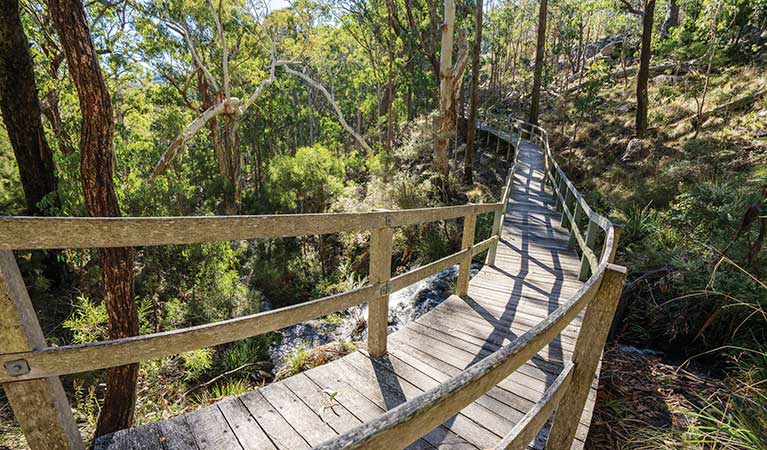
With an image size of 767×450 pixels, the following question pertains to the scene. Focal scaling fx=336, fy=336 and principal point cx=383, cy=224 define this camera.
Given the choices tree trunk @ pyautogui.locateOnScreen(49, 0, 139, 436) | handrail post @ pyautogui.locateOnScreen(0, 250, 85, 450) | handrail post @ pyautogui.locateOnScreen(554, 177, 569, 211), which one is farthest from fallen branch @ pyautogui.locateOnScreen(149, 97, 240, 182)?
handrail post @ pyautogui.locateOnScreen(554, 177, 569, 211)

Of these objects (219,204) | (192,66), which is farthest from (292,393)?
(192,66)

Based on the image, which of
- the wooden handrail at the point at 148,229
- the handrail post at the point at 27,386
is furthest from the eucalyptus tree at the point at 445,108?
the handrail post at the point at 27,386

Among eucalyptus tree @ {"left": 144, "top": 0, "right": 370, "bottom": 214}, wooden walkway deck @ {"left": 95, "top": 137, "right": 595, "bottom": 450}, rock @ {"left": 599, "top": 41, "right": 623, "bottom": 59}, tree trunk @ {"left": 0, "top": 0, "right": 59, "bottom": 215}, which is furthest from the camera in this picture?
rock @ {"left": 599, "top": 41, "right": 623, "bottom": 59}

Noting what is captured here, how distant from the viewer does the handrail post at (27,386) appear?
1059 mm

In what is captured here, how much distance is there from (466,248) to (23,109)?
877 centimetres

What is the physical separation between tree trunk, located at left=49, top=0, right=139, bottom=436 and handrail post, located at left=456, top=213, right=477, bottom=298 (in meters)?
3.69

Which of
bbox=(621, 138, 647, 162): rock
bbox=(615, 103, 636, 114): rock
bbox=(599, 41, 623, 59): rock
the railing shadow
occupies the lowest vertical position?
the railing shadow

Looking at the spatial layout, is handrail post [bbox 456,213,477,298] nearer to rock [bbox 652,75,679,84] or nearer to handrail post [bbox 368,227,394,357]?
handrail post [bbox 368,227,394,357]

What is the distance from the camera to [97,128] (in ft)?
12.1

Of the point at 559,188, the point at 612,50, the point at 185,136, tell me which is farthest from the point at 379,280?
the point at 612,50

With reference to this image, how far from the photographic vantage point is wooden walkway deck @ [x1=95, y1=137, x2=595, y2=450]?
1854mm

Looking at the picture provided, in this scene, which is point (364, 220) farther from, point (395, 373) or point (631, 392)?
point (631, 392)

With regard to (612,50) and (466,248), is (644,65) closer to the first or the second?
(466,248)

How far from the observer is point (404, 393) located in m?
2.33
